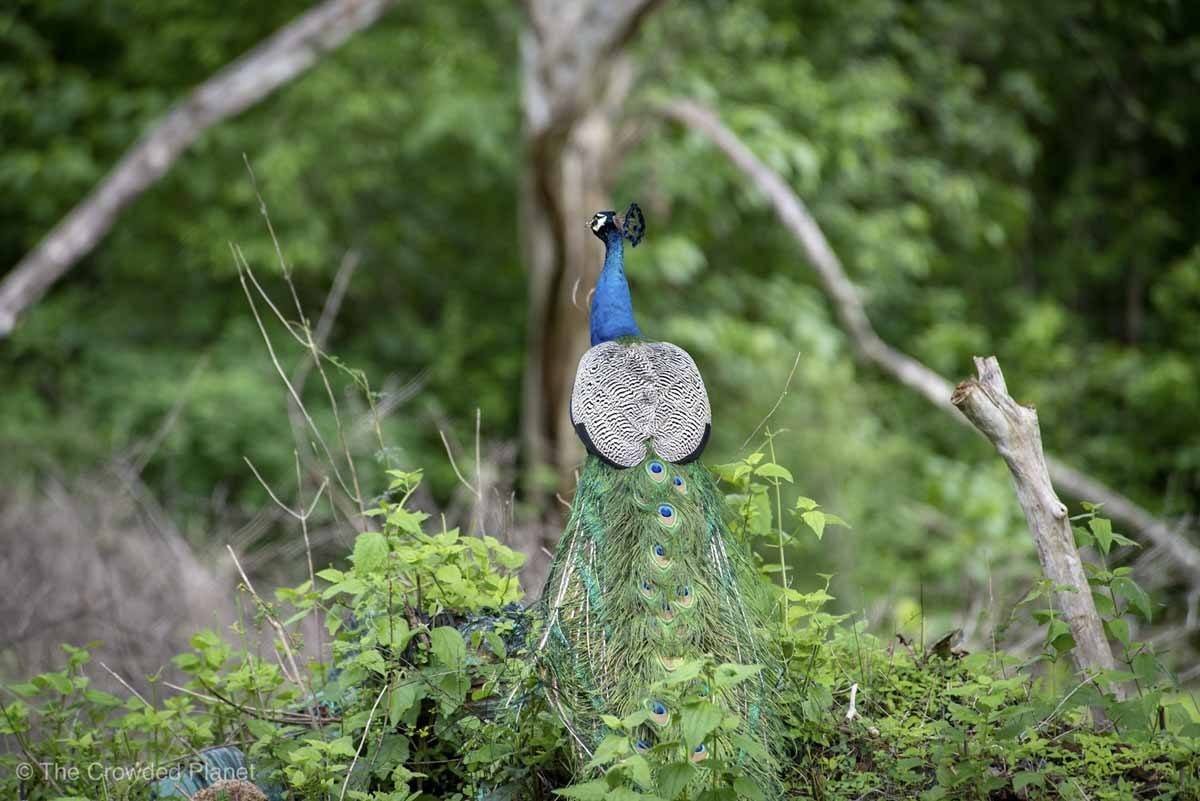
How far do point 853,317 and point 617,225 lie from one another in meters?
3.91

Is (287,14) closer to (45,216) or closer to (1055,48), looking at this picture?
(45,216)

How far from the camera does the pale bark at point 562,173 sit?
654 cm

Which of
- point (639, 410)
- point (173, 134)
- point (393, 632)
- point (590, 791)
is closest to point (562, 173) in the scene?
point (173, 134)

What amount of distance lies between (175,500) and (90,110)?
13.3ft

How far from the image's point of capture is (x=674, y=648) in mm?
2367

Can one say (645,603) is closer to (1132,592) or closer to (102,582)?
(1132,592)

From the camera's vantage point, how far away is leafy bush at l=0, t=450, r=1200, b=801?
2.51 meters

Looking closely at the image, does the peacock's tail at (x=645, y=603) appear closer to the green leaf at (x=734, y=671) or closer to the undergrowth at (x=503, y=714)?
the undergrowth at (x=503, y=714)

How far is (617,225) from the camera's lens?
2.94 metres

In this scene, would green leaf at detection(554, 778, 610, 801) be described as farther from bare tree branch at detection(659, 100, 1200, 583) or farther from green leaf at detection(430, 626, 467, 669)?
bare tree branch at detection(659, 100, 1200, 583)

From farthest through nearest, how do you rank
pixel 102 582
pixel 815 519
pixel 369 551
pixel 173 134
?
pixel 173 134
pixel 102 582
pixel 815 519
pixel 369 551

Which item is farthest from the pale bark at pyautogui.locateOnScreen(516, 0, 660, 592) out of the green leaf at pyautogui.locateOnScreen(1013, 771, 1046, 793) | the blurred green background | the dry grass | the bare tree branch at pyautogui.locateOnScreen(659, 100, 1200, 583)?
the green leaf at pyautogui.locateOnScreen(1013, 771, 1046, 793)

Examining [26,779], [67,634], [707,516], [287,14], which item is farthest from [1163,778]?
[287,14]

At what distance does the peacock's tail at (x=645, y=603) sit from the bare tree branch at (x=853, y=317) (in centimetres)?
328
